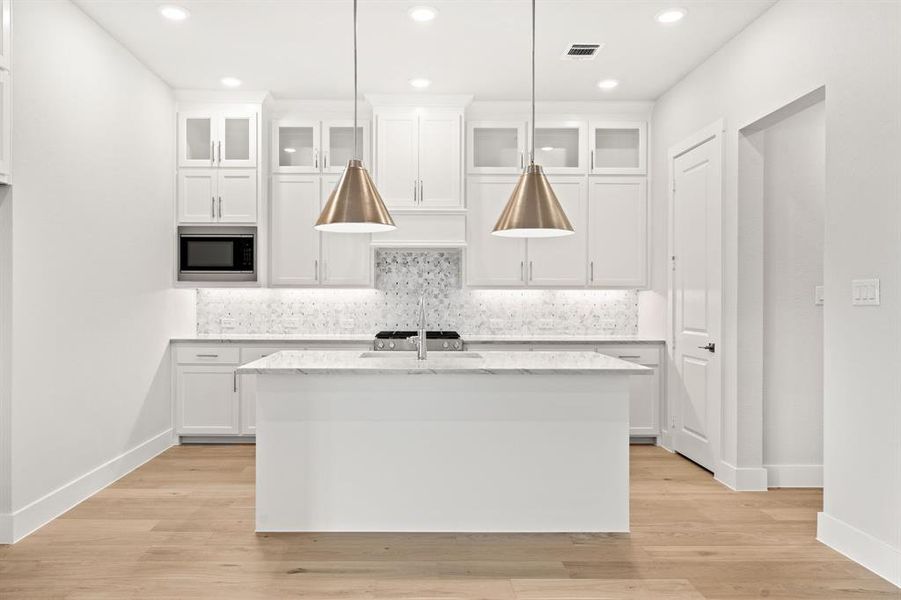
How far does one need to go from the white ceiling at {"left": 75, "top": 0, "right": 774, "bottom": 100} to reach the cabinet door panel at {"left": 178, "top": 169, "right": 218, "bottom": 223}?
71 cm

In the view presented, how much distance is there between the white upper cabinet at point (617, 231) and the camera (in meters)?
5.26

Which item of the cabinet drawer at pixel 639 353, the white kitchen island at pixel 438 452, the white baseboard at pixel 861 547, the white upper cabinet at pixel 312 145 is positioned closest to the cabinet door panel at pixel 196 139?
the white upper cabinet at pixel 312 145

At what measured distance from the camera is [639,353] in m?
4.95

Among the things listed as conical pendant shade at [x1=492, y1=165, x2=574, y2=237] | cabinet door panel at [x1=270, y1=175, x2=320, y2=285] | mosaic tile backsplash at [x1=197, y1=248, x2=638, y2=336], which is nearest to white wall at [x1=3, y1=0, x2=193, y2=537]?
mosaic tile backsplash at [x1=197, y1=248, x2=638, y2=336]

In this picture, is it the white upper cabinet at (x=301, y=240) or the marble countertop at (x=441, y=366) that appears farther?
the white upper cabinet at (x=301, y=240)

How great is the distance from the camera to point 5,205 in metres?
2.98

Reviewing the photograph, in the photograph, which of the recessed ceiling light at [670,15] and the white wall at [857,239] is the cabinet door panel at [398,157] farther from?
the white wall at [857,239]

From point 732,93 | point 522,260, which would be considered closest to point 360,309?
point 522,260

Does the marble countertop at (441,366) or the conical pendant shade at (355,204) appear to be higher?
the conical pendant shade at (355,204)

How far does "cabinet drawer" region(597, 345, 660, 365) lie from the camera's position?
4934mm

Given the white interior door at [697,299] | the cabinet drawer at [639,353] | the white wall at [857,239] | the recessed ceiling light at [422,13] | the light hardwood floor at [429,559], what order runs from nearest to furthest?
the light hardwood floor at [429,559]
the white wall at [857,239]
the recessed ceiling light at [422,13]
the white interior door at [697,299]
the cabinet drawer at [639,353]

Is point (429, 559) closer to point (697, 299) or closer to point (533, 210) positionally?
point (533, 210)

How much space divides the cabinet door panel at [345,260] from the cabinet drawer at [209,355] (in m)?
0.95

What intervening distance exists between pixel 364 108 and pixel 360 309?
1.77 meters
